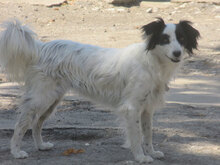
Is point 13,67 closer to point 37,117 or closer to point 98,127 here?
point 37,117

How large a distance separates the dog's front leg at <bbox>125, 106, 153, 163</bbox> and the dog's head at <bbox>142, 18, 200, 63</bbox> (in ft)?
2.37

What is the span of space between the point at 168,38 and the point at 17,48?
1726mm

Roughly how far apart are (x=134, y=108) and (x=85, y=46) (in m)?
1.03

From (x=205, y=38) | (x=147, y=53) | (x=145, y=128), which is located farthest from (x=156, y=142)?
(x=205, y=38)

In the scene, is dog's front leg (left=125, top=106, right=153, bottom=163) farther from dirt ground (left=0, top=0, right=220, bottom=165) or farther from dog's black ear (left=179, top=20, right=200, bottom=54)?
dog's black ear (left=179, top=20, right=200, bottom=54)

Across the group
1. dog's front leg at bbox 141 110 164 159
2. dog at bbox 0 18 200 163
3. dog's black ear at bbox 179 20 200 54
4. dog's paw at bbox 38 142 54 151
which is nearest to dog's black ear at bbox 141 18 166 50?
dog at bbox 0 18 200 163

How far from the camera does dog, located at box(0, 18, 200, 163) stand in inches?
205

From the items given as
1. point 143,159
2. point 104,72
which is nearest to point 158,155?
point 143,159

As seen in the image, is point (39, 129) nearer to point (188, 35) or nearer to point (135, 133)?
point (135, 133)

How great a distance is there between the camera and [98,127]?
6.48 metres

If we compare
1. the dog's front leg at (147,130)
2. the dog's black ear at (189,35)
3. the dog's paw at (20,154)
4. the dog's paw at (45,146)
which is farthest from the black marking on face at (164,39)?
the dog's paw at (20,154)

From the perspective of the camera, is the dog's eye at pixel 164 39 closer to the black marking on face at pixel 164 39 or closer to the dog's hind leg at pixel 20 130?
the black marking on face at pixel 164 39

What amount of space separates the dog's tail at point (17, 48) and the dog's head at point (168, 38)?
1.36 meters

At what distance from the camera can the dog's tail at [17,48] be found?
17.8ft
